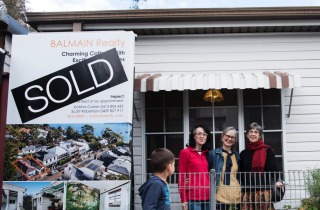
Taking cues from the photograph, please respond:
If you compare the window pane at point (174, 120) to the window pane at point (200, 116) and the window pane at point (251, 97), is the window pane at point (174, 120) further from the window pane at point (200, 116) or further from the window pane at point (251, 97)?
the window pane at point (251, 97)

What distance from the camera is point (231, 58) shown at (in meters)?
7.85

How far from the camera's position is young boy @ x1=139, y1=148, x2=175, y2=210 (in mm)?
3885

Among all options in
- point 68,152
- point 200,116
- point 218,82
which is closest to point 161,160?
point 68,152

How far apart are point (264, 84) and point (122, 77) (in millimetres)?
2373

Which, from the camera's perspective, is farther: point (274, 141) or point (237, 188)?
point (274, 141)

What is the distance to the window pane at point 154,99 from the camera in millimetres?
7859

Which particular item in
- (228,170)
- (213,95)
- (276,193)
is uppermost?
(213,95)

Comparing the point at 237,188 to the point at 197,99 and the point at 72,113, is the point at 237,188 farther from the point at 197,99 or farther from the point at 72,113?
the point at 197,99

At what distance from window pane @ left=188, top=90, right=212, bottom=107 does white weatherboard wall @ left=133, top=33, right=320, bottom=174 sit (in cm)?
38

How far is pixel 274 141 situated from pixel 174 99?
73.7 inches

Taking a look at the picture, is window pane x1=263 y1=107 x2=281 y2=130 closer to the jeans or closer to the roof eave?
the roof eave

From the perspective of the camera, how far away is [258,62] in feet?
25.7

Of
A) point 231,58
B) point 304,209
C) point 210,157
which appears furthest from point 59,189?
point 231,58

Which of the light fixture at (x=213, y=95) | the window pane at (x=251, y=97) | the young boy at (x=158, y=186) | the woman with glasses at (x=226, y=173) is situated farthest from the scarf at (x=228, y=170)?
the window pane at (x=251, y=97)
